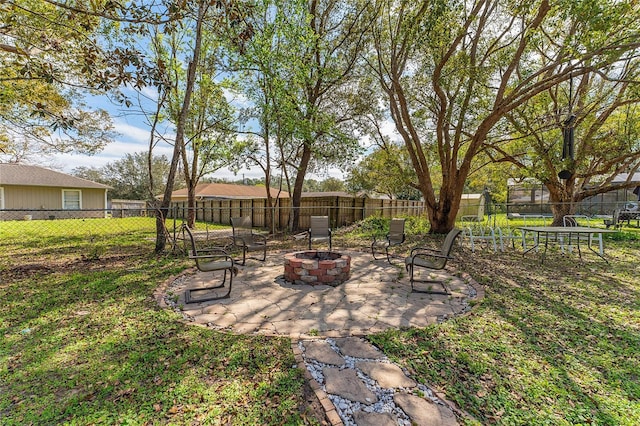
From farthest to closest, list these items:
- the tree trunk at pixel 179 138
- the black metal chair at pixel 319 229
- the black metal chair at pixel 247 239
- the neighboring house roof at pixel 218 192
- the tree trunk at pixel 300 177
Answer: the neighboring house roof at pixel 218 192 < the tree trunk at pixel 300 177 < the black metal chair at pixel 319 229 < the tree trunk at pixel 179 138 < the black metal chair at pixel 247 239

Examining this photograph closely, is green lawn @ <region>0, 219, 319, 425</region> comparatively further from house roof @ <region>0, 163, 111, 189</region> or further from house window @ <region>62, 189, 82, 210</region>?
house window @ <region>62, 189, 82, 210</region>

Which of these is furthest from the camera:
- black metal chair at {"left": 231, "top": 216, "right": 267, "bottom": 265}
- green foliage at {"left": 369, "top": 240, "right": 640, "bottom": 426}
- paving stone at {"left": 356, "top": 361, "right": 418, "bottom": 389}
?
black metal chair at {"left": 231, "top": 216, "right": 267, "bottom": 265}

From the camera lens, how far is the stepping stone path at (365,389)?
5.94 ft

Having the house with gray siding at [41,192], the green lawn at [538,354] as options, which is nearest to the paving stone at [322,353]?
the green lawn at [538,354]

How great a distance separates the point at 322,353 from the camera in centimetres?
255

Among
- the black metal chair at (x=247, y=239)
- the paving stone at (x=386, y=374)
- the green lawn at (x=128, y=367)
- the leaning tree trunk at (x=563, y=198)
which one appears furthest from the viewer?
the leaning tree trunk at (x=563, y=198)

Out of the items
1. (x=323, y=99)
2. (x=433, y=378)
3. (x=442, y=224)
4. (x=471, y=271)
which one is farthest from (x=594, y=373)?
(x=323, y=99)

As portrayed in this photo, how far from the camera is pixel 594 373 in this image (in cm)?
236

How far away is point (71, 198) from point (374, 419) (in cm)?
2273

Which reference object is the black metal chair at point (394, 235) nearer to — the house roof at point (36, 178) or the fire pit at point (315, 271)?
the fire pit at point (315, 271)

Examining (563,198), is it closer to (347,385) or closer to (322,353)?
(322,353)

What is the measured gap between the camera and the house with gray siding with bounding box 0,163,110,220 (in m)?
16.0

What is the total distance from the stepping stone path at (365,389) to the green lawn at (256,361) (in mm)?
139

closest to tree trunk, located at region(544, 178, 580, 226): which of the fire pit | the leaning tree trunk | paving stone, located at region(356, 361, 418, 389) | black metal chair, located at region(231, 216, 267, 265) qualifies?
the leaning tree trunk
